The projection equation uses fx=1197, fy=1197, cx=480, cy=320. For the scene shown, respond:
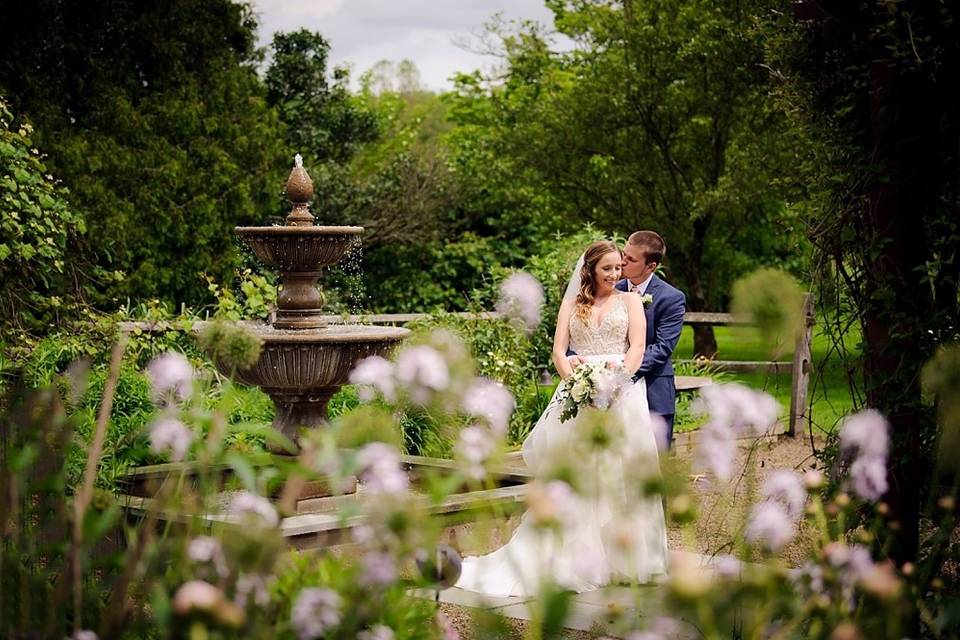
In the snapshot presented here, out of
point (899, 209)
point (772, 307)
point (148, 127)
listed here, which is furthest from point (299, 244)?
point (148, 127)

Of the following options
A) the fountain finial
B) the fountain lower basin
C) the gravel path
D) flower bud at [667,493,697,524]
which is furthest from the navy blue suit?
flower bud at [667,493,697,524]

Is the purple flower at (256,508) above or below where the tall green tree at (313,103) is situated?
below

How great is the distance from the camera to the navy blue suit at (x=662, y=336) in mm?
6824

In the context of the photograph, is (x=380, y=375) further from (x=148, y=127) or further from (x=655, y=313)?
(x=148, y=127)

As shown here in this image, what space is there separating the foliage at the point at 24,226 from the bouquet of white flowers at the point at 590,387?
485cm

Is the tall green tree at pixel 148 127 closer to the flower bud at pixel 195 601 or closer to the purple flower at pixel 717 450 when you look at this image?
the purple flower at pixel 717 450

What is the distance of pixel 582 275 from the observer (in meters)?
6.68

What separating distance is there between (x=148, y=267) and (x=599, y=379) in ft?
36.7

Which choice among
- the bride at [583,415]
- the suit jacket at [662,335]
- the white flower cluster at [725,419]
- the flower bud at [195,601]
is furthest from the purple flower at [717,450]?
the suit jacket at [662,335]

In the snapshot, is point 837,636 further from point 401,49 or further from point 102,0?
point 401,49

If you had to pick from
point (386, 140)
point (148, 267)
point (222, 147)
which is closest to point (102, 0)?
point (222, 147)

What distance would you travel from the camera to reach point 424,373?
2490 millimetres

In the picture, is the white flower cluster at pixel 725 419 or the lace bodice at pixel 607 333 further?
the lace bodice at pixel 607 333

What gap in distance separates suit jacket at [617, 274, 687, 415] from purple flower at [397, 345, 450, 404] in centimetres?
438
